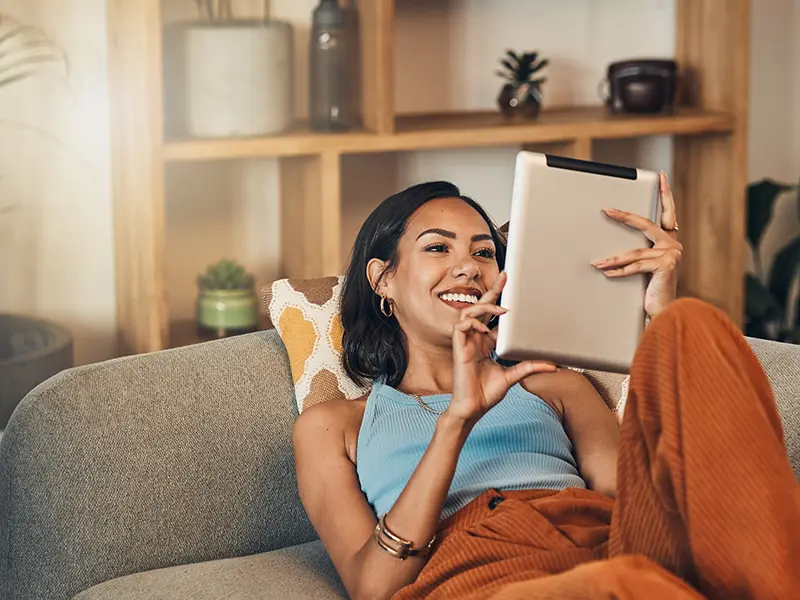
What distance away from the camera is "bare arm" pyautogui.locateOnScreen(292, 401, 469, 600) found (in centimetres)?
143

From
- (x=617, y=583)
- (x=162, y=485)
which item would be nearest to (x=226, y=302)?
(x=162, y=485)

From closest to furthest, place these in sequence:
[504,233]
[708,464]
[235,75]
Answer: [708,464] < [504,233] < [235,75]

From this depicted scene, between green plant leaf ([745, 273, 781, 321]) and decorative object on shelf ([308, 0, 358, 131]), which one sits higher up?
decorative object on shelf ([308, 0, 358, 131])

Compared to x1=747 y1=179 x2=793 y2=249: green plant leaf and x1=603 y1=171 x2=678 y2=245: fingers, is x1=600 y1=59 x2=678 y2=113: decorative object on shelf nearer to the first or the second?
x1=747 y1=179 x2=793 y2=249: green plant leaf

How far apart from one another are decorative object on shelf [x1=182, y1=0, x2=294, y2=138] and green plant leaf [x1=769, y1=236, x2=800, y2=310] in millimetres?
1364

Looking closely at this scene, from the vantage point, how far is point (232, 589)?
1.50 meters

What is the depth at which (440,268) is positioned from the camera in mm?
1677

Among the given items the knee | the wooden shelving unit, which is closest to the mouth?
the knee

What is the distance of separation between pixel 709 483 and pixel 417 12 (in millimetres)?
1868

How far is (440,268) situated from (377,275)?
133 millimetres

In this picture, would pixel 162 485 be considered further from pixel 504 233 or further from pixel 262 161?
pixel 262 161

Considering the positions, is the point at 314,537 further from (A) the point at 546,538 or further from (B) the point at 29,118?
(B) the point at 29,118

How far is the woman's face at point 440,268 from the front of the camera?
1.66m

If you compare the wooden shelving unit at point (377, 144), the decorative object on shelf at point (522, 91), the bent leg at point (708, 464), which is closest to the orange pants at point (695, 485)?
the bent leg at point (708, 464)
